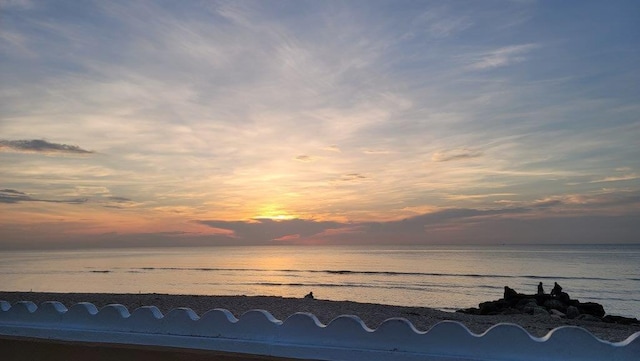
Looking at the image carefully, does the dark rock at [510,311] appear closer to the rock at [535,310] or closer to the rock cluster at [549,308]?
the rock cluster at [549,308]

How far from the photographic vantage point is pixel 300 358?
267 centimetres

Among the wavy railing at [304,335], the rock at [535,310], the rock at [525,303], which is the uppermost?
the wavy railing at [304,335]

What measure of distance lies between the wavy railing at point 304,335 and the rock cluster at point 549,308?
14540 mm

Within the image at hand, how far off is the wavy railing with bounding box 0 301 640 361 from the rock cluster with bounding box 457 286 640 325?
47.7 feet

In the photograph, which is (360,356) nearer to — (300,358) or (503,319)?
(300,358)

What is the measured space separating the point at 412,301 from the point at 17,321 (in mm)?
29771

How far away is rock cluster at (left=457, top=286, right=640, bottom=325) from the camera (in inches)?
641

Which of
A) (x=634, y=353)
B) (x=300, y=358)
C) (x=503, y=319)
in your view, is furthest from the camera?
(x=503, y=319)

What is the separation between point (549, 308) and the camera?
17422 mm

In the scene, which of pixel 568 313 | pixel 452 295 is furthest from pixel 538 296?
pixel 452 295

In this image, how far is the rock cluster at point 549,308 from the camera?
16.3 meters

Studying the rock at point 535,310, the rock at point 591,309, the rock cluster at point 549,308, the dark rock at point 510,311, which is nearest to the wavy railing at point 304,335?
the rock at point 535,310

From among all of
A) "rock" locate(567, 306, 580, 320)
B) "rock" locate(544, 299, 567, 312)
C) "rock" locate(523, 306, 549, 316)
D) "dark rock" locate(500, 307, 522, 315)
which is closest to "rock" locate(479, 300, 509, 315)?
"dark rock" locate(500, 307, 522, 315)

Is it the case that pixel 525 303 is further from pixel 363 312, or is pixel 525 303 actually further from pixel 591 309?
pixel 363 312
